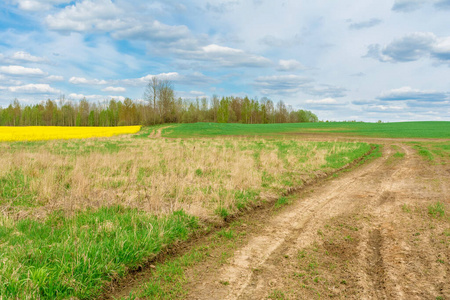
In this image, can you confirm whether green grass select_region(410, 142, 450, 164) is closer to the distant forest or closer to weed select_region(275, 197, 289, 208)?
weed select_region(275, 197, 289, 208)

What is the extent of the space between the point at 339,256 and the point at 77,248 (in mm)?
4353

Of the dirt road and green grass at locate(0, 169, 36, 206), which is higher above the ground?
green grass at locate(0, 169, 36, 206)

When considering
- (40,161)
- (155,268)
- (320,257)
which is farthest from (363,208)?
(40,161)

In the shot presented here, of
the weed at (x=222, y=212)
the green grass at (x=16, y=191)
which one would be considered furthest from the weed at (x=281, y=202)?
the green grass at (x=16, y=191)

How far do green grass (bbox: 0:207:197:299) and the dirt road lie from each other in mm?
1192

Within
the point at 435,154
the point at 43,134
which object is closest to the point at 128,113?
the point at 43,134

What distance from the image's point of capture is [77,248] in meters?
4.34

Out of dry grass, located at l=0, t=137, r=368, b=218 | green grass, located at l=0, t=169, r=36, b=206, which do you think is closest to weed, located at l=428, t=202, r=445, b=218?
dry grass, located at l=0, t=137, r=368, b=218

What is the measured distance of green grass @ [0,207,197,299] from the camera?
3.62 meters

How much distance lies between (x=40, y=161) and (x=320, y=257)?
12.0 meters

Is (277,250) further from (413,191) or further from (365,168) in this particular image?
(365,168)

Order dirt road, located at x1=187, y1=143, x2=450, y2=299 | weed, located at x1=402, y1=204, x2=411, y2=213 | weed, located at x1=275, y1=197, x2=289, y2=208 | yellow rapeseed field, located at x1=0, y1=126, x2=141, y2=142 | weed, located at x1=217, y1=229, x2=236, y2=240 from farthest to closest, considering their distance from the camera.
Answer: yellow rapeseed field, located at x1=0, y1=126, x2=141, y2=142 < weed, located at x1=275, y1=197, x2=289, y2=208 < weed, located at x1=402, y1=204, x2=411, y2=213 < weed, located at x1=217, y1=229, x2=236, y2=240 < dirt road, located at x1=187, y1=143, x2=450, y2=299

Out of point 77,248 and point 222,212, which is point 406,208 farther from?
point 77,248

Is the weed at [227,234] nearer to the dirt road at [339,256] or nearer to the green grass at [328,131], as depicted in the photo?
the dirt road at [339,256]
